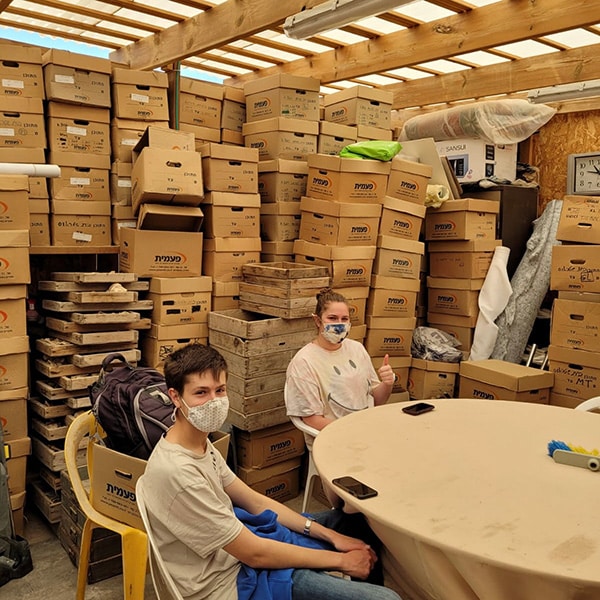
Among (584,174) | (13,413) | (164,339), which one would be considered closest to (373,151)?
(164,339)

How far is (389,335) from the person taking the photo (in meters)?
4.21

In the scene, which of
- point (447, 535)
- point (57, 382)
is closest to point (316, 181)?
point (57, 382)

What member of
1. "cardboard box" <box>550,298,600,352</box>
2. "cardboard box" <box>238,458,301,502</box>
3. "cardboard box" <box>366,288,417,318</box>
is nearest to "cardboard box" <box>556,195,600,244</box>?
"cardboard box" <box>550,298,600,352</box>

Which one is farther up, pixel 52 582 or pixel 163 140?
pixel 163 140

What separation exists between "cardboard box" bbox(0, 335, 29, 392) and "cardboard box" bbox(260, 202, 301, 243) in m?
1.77

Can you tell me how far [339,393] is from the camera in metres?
2.83

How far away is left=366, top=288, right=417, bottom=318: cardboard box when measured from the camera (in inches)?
163

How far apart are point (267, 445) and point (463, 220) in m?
2.24

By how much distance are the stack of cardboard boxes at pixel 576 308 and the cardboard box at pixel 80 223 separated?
9.78ft

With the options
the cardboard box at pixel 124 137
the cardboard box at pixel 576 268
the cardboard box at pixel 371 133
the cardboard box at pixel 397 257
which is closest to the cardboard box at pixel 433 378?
the cardboard box at pixel 397 257

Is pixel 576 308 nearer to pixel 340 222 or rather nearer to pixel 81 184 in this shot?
pixel 340 222

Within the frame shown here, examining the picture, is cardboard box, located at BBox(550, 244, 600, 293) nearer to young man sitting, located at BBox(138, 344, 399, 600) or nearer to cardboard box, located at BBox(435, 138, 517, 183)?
cardboard box, located at BBox(435, 138, 517, 183)

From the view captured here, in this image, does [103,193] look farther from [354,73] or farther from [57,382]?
[354,73]

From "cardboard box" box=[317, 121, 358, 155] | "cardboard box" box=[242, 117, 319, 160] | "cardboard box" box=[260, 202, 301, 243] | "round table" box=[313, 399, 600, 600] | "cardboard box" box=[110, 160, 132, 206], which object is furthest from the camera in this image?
"cardboard box" box=[317, 121, 358, 155]
